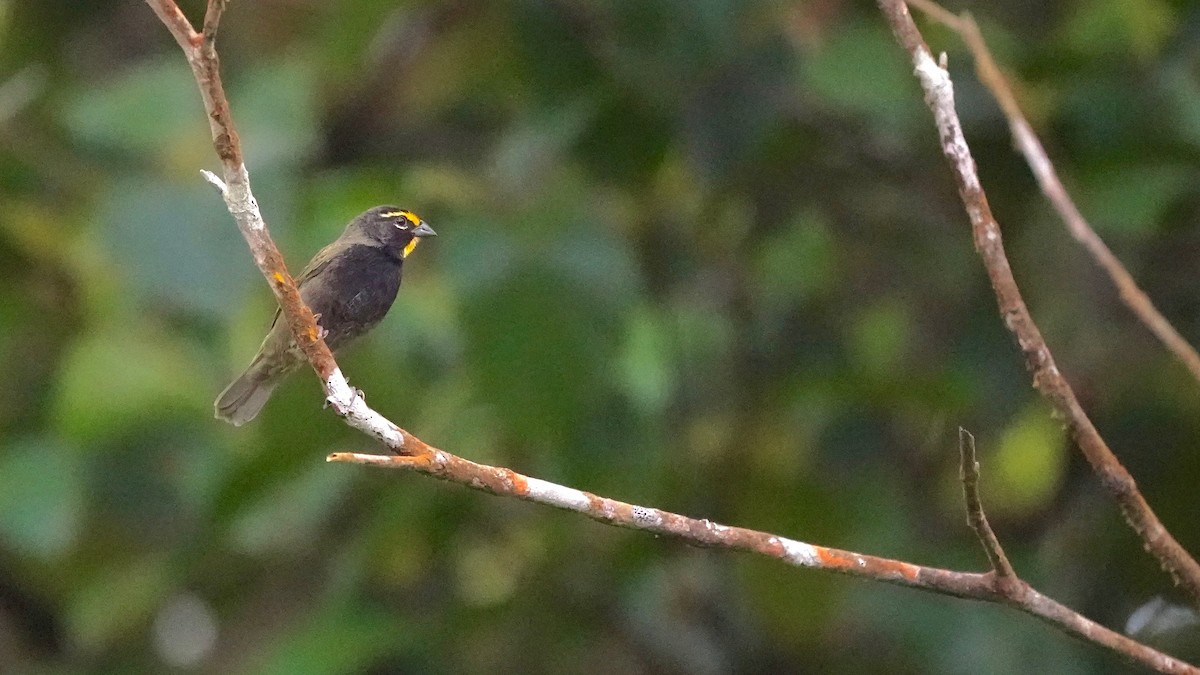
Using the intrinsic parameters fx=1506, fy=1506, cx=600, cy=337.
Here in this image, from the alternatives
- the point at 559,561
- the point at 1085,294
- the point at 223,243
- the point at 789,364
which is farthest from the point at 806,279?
the point at 223,243

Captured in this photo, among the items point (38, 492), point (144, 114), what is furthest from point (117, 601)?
point (144, 114)

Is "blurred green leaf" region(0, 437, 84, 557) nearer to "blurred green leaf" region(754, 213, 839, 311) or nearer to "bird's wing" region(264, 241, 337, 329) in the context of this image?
"bird's wing" region(264, 241, 337, 329)

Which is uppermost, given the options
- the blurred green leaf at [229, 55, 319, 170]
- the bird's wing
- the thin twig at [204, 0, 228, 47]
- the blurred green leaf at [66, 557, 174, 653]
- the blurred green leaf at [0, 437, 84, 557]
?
the thin twig at [204, 0, 228, 47]

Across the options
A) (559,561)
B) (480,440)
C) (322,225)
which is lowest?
(559,561)

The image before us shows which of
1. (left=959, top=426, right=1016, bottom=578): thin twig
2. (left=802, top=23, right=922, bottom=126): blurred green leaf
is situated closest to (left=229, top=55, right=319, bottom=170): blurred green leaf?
(left=802, top=23, right=922, bottom=126): blurred green leaf

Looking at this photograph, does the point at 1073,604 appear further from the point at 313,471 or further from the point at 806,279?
the point at 313,471

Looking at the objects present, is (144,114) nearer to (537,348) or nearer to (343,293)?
(537,348)

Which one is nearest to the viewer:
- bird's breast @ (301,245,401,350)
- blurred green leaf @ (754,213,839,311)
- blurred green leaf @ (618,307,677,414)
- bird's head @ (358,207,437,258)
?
bird's breast @ (301,245,401,350)
